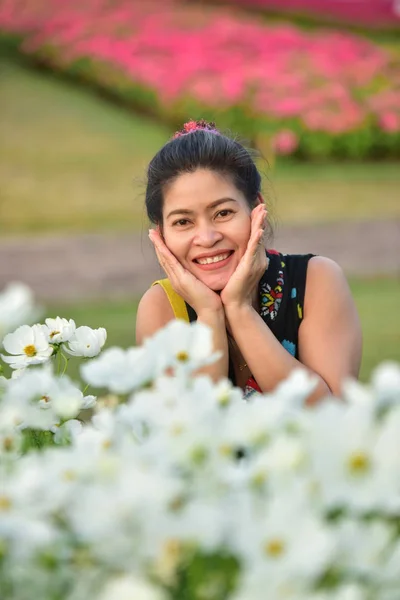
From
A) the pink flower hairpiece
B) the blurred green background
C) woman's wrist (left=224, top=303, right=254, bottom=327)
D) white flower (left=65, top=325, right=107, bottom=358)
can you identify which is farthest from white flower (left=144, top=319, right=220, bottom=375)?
the blurred green background

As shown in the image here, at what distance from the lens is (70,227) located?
756 centimetres

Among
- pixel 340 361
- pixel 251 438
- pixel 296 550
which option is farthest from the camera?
pixel 340 361

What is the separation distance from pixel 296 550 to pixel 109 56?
11623mm

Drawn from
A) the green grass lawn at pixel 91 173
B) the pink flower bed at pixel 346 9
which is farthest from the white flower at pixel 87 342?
the pink flower bed at pixel 346 9

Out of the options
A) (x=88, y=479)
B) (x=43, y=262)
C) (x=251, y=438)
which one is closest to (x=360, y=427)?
(x=251, y=438)

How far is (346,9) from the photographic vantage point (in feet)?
54.3

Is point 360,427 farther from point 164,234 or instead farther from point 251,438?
point 164,234

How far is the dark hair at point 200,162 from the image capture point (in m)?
2.44

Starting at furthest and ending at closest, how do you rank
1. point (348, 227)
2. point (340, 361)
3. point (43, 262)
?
point (348, 227), point (43, 262), point (340, 361)

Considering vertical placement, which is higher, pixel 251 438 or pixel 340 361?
pixel 340 361

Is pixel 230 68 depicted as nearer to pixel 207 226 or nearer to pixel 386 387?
pixel 207 226

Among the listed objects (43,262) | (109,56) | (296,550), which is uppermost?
(109,56)

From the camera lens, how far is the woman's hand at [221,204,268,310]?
7.44ft

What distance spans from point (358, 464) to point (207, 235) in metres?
1.46
